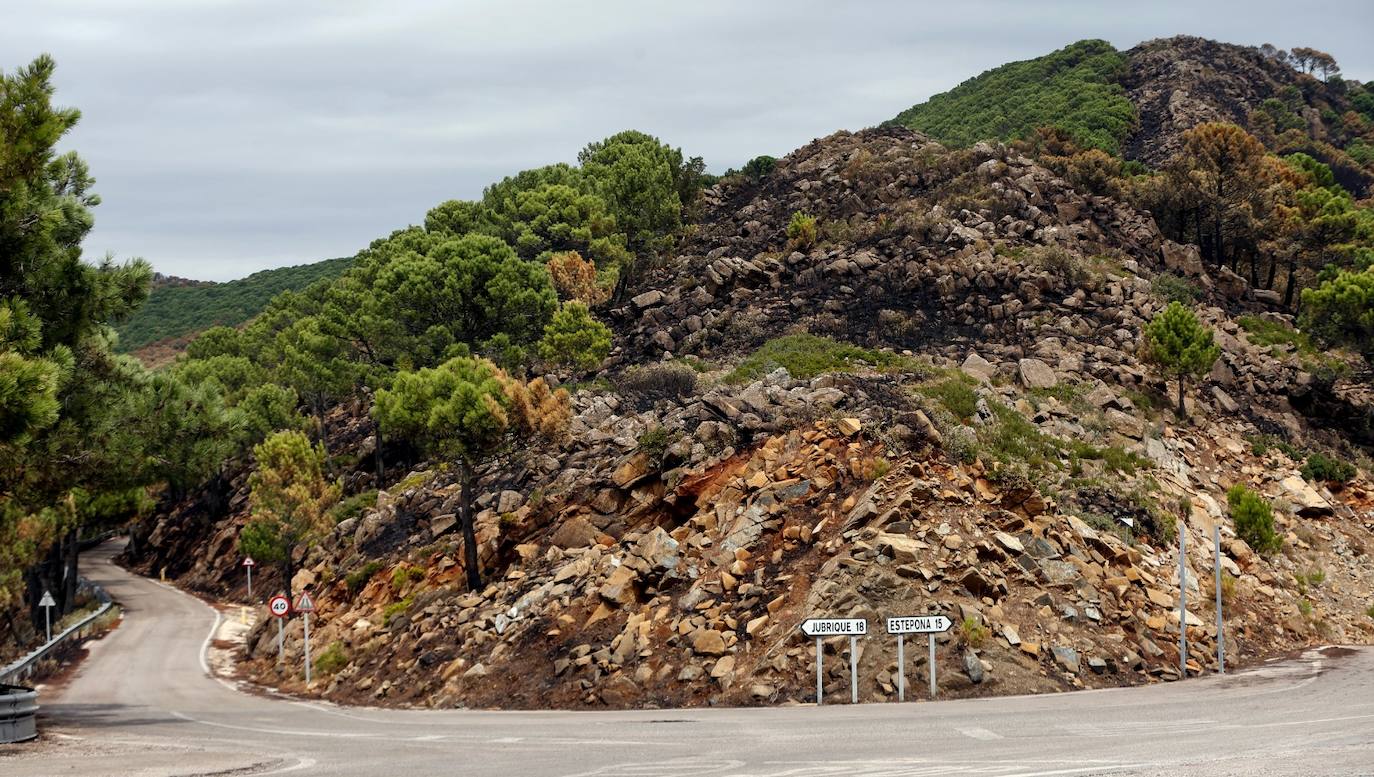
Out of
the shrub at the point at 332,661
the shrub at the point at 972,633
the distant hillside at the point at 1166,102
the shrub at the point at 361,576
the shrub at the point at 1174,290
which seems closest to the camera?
the shrub at the point at 972,633

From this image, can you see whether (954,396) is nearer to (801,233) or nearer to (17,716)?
(17,716)

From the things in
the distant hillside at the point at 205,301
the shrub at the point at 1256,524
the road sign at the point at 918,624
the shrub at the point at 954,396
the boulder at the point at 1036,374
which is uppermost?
the distant hillside at the point at 205,301

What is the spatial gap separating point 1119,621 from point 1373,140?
10566 cm

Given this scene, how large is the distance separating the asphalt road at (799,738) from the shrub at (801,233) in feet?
115

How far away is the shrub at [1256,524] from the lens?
2833 cm

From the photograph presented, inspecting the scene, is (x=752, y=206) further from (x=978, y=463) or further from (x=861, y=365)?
(x=978, y=463)

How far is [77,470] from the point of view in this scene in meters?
19.1

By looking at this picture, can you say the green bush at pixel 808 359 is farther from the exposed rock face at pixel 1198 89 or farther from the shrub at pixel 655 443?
the exposed rock face at pixel 1198 89

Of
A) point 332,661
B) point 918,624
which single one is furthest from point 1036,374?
point 332,661

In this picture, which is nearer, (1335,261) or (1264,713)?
(1264,713)

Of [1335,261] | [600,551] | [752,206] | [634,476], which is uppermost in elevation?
[752,206]

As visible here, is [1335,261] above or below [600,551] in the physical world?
above

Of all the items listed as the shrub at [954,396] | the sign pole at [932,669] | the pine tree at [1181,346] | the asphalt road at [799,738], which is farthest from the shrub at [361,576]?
the pine tree at [1181,346]

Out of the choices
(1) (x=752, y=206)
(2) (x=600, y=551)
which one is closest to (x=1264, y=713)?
(2) (x=600, y=551)
